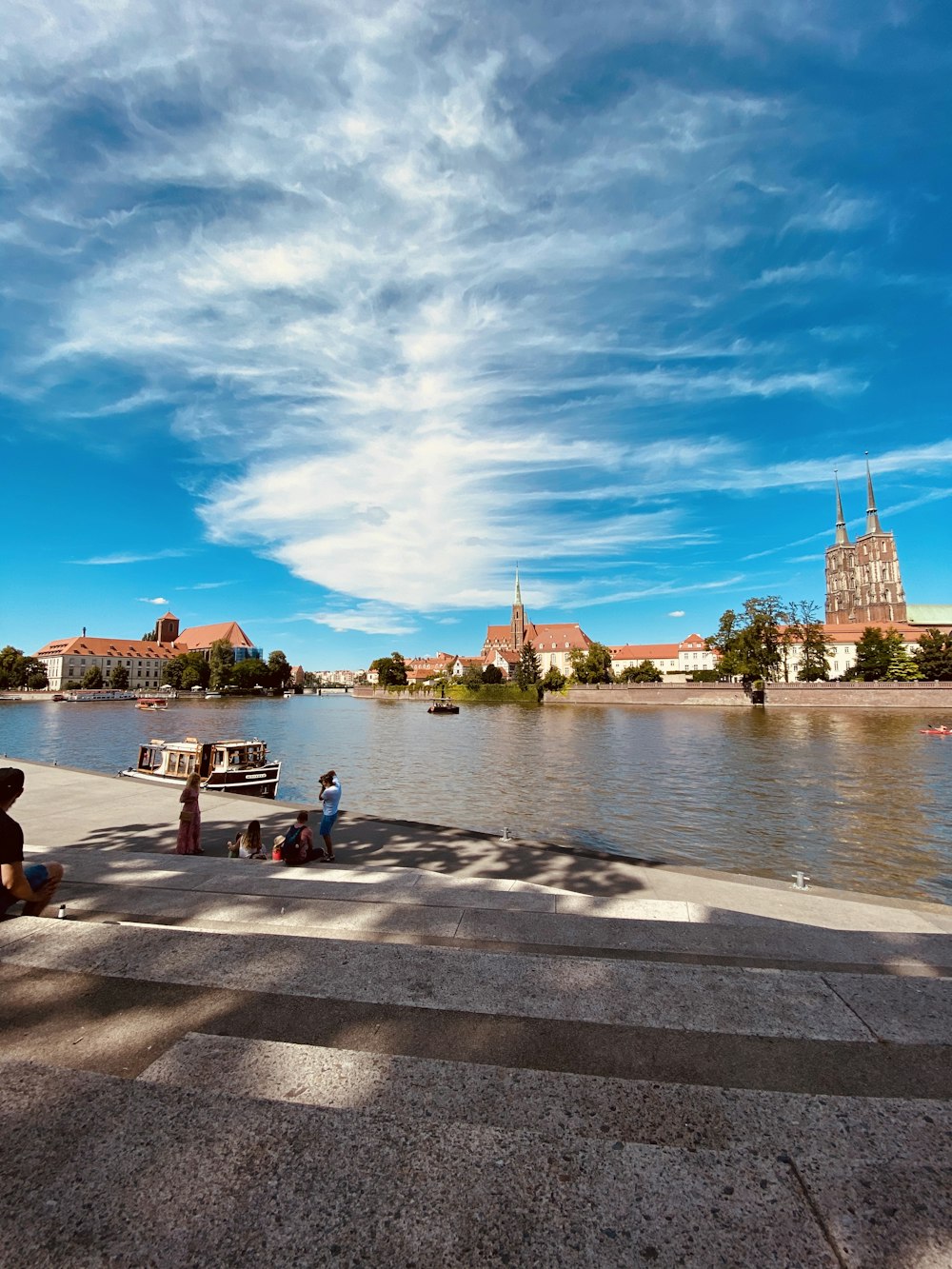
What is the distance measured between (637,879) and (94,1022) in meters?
9.35

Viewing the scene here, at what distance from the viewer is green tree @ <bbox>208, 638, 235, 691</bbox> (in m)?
168

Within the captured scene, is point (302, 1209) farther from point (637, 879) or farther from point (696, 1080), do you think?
point (637, 879)

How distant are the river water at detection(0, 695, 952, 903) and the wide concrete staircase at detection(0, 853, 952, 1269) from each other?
42.0ft

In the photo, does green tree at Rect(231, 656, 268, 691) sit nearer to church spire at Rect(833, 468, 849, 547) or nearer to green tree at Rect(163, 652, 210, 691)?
green tree at Rect(163, 652, 210, 691)

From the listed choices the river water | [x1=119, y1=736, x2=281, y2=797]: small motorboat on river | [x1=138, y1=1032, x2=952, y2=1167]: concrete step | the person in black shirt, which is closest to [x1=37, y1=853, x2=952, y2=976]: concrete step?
the person in black shirt

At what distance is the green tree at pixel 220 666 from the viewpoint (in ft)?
553

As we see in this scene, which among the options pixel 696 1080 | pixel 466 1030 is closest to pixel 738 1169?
pixel 696 1080

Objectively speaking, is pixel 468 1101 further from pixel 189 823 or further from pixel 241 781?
pixel 241 781

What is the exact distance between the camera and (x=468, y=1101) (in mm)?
2531

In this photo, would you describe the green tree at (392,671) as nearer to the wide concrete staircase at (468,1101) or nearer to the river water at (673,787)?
the river water at (673,787)

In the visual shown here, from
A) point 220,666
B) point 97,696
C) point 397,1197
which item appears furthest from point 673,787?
point 220,666

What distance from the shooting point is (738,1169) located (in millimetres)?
2184

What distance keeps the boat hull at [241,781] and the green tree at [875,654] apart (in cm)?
10866

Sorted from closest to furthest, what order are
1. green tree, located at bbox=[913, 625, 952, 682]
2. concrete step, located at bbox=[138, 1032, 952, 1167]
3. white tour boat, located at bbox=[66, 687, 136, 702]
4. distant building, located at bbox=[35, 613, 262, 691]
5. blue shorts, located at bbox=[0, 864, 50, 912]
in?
concrete step, located at bbox=[138, 1032, 952, 1167] → blue shorts, located at bbox=[0, 864, 50, 912] → green tree, located at bbox=[913, 625, 952, 682] → white tour boat, located at bbox=[66, 687, 136, 702] → distant building, located at bbox=[35, 613, 262, 691]
